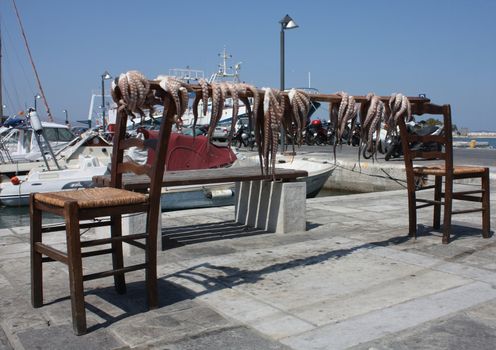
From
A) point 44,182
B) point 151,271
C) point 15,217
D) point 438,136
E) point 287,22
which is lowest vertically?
point 15,217

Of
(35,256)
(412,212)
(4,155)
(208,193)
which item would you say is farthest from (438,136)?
(4,155)

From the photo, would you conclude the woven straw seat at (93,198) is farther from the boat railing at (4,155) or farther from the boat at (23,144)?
the boat railing at (4,155)

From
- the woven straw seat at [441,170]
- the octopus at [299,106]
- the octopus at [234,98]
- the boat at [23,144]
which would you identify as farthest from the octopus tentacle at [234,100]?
the boat at [23,144]

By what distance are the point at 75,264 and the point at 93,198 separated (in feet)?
1.61

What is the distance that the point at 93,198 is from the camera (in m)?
4.05

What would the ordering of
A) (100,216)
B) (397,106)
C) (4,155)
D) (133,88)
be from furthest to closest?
(4,155)
(397,106)
(133,88)
(100,216)

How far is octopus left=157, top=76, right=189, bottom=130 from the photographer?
4164 millimetres

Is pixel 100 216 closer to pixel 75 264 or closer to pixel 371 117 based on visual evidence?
pixel 75 264

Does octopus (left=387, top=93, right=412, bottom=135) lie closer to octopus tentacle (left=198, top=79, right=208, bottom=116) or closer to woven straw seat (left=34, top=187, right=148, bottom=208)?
octopus tentacle (left=198, top=79, right=208, bottom=116)

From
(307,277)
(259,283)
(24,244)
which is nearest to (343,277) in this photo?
(307,277)

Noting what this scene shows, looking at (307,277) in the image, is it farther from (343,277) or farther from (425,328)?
(425,328)

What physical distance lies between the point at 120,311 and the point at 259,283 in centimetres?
132

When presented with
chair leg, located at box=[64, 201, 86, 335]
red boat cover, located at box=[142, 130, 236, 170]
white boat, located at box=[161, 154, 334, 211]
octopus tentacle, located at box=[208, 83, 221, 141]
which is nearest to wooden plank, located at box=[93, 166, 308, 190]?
octopus tentacle, located at box=[208, 83, 221, 141]

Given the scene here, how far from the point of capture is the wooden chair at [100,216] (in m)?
3.84
